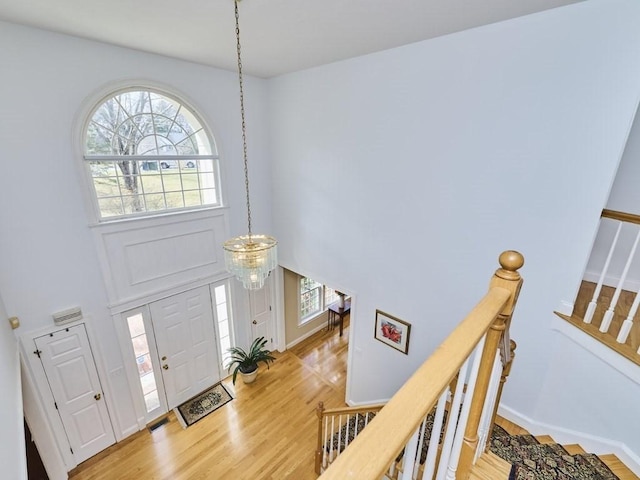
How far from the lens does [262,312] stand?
585cm

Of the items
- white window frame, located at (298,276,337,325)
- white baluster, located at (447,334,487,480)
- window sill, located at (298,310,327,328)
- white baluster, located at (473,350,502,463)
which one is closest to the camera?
white baluster, located at (447,334,487,480)

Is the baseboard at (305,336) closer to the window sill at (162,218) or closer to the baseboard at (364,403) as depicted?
the baseboard at (364,403)

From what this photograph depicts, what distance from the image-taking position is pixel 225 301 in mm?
5242

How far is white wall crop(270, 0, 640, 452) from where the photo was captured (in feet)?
7.48

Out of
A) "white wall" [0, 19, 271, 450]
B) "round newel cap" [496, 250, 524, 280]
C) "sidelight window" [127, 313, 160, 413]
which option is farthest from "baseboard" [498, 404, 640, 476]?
"white wall" [0, 19, 271, 450]

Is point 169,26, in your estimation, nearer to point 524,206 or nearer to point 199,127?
point 199,127

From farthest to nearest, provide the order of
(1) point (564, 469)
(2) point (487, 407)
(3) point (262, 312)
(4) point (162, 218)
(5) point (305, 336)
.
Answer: (5) point (305, 336), (3) point (262, 312), (4) point (162, 218), (1) point (564, 469), (2) point (487, 407)

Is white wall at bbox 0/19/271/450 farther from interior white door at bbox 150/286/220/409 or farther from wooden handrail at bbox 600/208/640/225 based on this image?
wooden handrail at bbox 600/208/640/225

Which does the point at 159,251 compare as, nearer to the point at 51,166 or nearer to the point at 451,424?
the point at 51,166

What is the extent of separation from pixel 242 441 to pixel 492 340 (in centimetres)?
446

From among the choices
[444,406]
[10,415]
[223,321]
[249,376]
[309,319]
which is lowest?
[249,376]

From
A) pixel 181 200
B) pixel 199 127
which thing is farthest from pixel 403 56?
pixel 181 200

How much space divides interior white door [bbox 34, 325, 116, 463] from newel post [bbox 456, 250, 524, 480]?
444 cm

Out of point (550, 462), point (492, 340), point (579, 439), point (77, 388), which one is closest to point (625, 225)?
point (579, 439)
